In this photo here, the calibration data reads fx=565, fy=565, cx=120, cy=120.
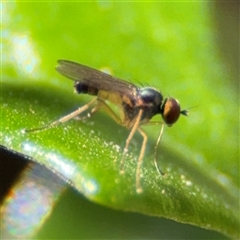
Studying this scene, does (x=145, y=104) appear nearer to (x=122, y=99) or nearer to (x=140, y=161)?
(x=122, y=99)

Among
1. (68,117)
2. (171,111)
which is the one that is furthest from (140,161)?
(171,111)

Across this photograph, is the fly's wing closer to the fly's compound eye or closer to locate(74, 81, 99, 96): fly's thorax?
locate(74, 81, 99, 96): fly's thorax

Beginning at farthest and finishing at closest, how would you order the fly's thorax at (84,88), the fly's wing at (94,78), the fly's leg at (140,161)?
the fly's thorax at (84,88), the fly's wing at (94,78), the fly's leg at (140,161)

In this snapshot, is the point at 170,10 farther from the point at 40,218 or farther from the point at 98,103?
the point at 40,218

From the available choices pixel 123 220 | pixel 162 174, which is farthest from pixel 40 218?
pixel 162 174

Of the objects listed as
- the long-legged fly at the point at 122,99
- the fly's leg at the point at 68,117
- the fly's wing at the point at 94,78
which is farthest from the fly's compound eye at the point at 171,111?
the fly's leg at the point at 68,117

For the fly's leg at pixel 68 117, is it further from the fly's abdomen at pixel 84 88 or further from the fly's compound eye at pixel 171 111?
the fly's compound eye at pixel 171 111
